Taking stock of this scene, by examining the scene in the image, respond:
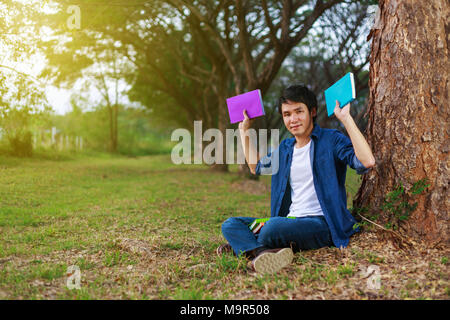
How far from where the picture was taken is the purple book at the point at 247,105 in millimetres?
3307

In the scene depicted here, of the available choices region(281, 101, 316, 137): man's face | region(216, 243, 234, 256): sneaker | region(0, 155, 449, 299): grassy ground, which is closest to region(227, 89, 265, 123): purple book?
region(281, 101, 316, 137): man's face

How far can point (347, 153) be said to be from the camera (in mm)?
2926

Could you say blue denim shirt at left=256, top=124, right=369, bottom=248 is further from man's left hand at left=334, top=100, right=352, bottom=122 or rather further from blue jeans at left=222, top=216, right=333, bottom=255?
man's left hand at left=334, top=100, right=352, bottom=122

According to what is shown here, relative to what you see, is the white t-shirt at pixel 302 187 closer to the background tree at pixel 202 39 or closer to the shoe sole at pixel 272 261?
the shoe sole at pixel 272 261

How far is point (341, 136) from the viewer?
310 cm

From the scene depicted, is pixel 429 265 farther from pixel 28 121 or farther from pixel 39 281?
pixel 28 121

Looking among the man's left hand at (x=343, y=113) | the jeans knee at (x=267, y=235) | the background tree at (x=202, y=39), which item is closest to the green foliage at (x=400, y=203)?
the man's left hand at (x=343, y=113)

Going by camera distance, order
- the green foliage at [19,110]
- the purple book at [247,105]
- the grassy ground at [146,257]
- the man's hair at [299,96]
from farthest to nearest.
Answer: the green foliage at [19,110] < the purple book at [247,105] < the man's hair at [299,96] < the grassy ground at [146,257]

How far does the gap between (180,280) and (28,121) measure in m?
3.44

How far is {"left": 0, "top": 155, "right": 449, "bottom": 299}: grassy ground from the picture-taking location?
2564 mm

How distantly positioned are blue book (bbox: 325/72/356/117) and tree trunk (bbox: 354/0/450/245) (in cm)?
60

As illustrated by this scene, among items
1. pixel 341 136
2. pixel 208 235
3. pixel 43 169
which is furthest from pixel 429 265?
pixel 43 169

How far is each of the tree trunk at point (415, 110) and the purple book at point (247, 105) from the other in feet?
3.55
